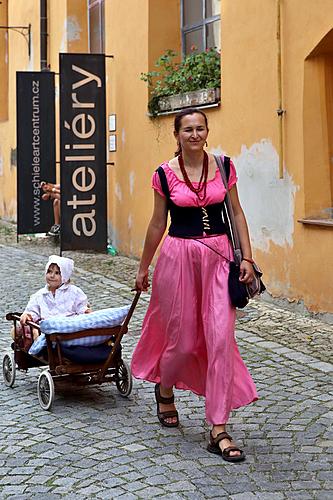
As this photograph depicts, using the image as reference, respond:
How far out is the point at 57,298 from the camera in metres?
6.68

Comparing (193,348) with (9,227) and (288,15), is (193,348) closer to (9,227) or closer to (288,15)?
(288,15)

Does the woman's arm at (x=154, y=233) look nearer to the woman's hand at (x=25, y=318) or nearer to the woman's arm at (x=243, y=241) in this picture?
the woman's arm at (x=243, y=241)

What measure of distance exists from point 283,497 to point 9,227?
16.6 metres

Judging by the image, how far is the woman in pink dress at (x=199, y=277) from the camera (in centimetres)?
516

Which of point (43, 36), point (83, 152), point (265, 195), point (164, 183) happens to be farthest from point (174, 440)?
point (43, 36)

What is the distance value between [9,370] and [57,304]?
61 centimetres

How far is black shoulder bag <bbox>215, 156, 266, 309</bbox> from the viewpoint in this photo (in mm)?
5195

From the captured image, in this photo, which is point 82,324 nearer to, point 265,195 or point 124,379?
point 124,379

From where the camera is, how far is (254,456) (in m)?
5.07

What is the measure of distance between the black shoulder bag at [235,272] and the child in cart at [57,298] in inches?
64.0

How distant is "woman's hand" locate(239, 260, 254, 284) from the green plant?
615 centimetres

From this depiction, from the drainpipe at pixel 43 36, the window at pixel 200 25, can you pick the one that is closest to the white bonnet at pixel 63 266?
the window at pixel 200 25

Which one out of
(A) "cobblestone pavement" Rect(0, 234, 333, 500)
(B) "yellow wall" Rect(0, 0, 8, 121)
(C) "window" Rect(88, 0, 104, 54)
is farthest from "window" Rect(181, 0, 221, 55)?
(B) "yellow wall" Rect(0, 0, 8, 121)

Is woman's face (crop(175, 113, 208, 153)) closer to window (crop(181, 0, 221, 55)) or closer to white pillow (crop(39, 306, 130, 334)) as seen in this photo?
white pillow (crop(39, 306, 130, 334))
